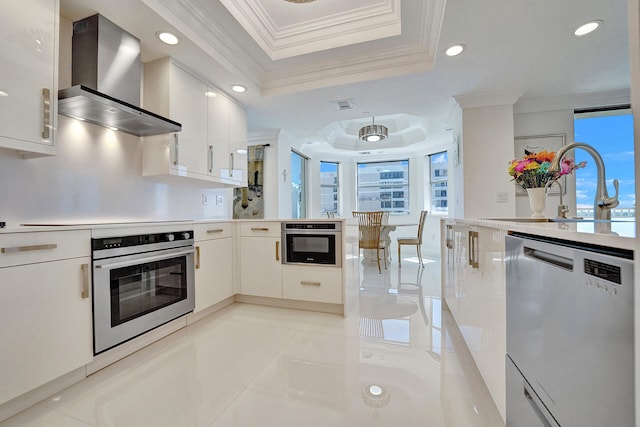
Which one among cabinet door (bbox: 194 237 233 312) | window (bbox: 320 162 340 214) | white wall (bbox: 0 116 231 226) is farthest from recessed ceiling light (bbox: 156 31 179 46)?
window (bbox: 320 162 340 214)

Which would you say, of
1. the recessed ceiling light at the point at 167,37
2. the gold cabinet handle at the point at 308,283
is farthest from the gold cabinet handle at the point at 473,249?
the recessed ceiling light at the point at 167,37

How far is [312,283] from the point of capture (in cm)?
262

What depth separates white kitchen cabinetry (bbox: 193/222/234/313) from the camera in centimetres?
239

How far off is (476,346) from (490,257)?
0.52m

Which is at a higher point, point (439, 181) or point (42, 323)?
point (439, 181)

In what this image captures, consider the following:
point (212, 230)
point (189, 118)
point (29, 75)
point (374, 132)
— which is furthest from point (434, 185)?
point (29, 75)

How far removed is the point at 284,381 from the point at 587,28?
3334 millimetres

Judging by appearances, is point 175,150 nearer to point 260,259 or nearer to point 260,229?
point 260,229

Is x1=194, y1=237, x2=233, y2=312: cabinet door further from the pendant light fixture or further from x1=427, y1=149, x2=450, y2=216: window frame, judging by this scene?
x1=427, y1=149, x2=450, y2=216: window frame

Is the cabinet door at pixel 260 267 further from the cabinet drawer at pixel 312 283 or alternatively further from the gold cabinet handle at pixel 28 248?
the gold cabinet handle at pixel 28 248

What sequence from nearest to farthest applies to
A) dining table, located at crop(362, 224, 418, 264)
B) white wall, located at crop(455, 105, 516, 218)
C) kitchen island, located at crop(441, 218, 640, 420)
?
kitchen island, located at crop(441, 218, 640, 420), white wall, located at crop(455, 105, 516, 218), dining table, located at crop(362, 224, 418, 264)

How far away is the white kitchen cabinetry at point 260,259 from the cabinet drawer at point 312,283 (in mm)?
96

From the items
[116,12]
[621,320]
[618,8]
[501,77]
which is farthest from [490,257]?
A: [116,12]

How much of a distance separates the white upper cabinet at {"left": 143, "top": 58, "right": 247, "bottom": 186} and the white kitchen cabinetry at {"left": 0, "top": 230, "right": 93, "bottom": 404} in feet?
3.42
